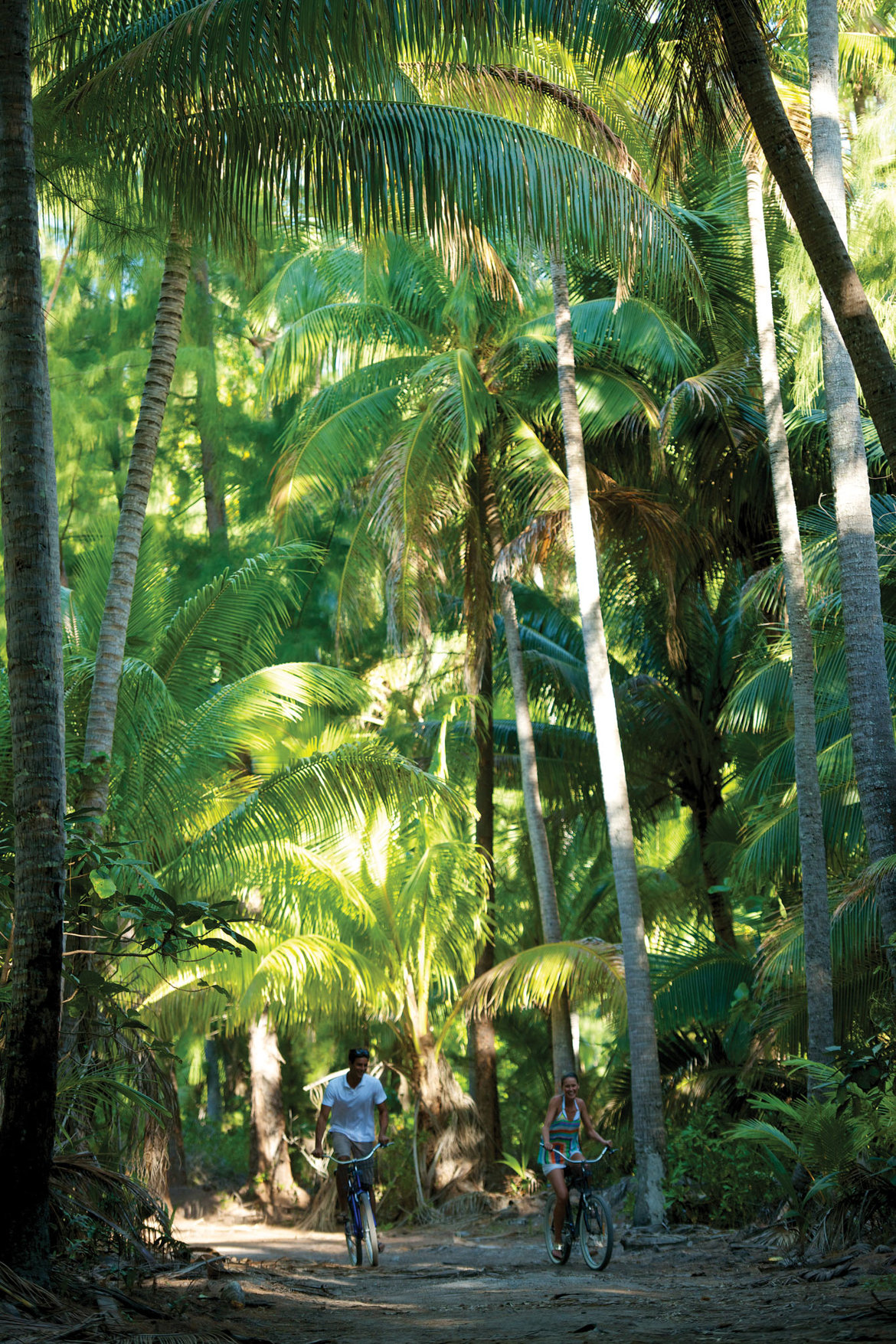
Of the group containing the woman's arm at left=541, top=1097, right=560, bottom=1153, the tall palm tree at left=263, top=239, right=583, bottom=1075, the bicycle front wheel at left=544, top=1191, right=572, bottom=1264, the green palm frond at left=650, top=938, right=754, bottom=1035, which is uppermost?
the tall palm tree at left=263, top=239, right=583, bottom=1075

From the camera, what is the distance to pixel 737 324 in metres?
16.8

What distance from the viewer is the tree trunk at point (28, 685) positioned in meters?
5.54

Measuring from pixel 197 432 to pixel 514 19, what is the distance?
15219 millimetres

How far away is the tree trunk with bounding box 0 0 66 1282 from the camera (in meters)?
5.54

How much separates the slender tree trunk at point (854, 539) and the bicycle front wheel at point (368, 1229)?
178 inches

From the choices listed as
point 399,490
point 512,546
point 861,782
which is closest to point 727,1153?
point 861,782

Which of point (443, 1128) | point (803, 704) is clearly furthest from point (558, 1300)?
point (443, 1128)

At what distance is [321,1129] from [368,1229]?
946 millimetres

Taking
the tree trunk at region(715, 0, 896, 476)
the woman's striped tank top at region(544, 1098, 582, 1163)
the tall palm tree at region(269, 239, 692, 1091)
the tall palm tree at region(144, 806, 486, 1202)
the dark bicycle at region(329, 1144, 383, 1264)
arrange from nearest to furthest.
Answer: the tree trunk at region(715, 0, 896, 476), the woman's striped tank top at region(544, 1098, 582, 1163), the dark bicycle at region(329, 1144, 383, 1264), the tall palm tree at region(144, 806, 486, 1202), the tall palm tree at region(269, 239, 692, 1091)

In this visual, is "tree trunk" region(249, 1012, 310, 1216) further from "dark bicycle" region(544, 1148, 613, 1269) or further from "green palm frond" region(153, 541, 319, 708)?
"dark bicycle" region(544, 1148, 613, 1269)

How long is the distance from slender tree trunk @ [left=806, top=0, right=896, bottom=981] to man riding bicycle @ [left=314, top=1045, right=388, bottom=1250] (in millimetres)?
4121

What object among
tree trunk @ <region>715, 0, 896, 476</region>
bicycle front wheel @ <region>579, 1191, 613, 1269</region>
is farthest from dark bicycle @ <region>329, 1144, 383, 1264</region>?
tree trunk @ <region>715, 0, 896, 476</region>

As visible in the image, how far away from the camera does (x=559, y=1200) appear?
934cm

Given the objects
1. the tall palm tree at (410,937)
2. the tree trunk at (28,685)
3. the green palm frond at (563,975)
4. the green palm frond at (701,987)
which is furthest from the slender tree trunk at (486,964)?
the tree trunk at (28,685)
